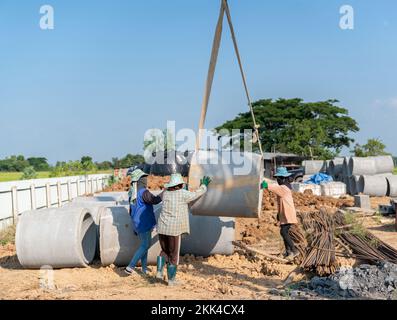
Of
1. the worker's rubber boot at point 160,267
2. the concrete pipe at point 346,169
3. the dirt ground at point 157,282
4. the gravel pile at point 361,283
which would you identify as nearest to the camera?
the gravel pile at point 361,283

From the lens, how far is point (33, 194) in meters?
14.0

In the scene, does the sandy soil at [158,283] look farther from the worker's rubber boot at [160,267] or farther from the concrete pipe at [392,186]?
the concrete pipe at [392,186]

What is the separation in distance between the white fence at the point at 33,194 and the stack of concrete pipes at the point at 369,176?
39.0 ft

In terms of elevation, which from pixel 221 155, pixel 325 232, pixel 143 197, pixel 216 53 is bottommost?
pixel 325 232

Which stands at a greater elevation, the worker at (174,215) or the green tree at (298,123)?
the green tree at (298,123)

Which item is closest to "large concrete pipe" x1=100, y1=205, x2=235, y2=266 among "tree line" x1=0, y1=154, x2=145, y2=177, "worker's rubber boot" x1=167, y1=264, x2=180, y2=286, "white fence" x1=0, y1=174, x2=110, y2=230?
"worker's rubber boot" x1=167, y1=264, x2=180, y2=286

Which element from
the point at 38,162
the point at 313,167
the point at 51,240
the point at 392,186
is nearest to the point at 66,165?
the point at 313,167

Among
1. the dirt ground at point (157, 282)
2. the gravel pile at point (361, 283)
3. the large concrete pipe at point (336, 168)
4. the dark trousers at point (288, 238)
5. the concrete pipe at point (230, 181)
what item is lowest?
the dirt ground at point (157, 282)

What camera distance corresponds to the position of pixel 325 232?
651 centimetres

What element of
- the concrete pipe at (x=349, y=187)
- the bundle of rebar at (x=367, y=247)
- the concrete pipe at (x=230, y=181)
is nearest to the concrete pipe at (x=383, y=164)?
the concrete pipe at (x=349, y=187)

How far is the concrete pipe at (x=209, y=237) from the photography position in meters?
7.67
